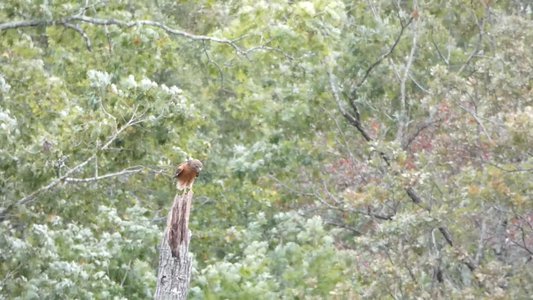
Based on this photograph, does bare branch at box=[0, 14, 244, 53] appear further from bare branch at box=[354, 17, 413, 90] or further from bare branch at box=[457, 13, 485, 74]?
bare branch at box=[457, 13, 485, 74]

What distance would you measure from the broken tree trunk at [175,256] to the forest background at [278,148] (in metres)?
2.61

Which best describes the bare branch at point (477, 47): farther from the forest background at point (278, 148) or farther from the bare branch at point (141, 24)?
the bare branch at point (141, 24)

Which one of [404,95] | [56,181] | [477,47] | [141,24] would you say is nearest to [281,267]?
[404,95]

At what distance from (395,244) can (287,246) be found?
2.81 m

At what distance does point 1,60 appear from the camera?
36.9ft

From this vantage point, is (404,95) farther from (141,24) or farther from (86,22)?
(86,22)

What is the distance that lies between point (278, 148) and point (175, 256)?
30.3 ft

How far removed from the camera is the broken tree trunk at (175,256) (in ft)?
23.2

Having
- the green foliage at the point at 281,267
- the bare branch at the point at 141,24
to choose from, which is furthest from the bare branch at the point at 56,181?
the green foliage at the point at 281,267

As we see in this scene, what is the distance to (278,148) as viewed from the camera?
16281 mm

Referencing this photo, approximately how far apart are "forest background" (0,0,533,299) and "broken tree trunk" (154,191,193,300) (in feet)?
8.56

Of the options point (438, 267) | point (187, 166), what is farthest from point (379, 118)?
point (187, 166)

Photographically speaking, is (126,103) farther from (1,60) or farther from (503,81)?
(503,81)

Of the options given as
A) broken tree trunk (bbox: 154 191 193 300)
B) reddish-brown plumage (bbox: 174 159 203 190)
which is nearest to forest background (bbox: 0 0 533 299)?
reddish-brown plumage (bbox: 174 159 203 190)
